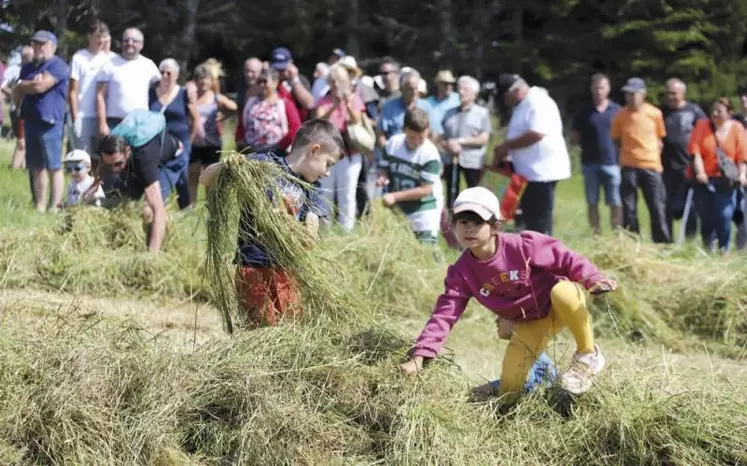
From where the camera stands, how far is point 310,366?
17.9 ft

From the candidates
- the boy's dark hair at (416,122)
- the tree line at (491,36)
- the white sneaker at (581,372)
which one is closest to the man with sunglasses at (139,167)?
the boy's dark hair at (416,122)

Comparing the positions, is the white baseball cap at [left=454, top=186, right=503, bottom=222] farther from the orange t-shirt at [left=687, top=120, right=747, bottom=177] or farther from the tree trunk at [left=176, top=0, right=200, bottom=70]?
the tree trunk at [left=176, top=0, right=200, bottom=70]

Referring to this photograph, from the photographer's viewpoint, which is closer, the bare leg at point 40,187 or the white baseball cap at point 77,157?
the white baseball cap at point 77,157

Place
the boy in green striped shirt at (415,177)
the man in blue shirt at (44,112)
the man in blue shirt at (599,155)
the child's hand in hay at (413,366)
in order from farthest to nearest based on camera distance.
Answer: the man in blue shirt at (599,155) < the man in blue shirt at (44,112) < the boy in green striped shirt at (415,177) < the child's hand in hay at (413,366)

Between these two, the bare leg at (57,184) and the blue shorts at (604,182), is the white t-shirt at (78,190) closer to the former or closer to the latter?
the bare leg at (57,184)

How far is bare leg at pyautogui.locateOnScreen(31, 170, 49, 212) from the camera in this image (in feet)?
34.2

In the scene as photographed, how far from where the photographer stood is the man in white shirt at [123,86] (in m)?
10.9

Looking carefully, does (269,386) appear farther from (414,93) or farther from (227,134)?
(227,134)

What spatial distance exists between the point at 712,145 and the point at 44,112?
6.94 metres

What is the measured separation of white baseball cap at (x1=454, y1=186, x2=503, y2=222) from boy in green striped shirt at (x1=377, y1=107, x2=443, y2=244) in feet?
14.0

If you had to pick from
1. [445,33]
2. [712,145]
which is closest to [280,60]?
[712,145]

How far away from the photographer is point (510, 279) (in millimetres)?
5590

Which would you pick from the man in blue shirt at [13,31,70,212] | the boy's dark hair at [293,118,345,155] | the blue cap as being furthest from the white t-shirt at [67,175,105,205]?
the boy's dark hair at [293,118,345,155]

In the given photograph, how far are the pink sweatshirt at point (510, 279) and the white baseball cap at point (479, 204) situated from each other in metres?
0.19
